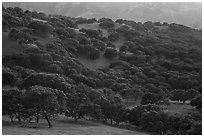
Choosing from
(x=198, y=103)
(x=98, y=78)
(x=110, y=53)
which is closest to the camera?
(x=198, y=103)

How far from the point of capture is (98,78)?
1620 inches

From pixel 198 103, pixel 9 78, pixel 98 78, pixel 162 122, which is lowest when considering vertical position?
pixel 162 122

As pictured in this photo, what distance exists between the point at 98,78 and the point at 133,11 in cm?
12702

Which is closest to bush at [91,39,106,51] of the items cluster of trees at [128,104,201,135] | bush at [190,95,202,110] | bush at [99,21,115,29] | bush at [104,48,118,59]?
bush at [104,48,118,59]

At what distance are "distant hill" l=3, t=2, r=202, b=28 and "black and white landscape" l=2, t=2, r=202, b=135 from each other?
80.7 m

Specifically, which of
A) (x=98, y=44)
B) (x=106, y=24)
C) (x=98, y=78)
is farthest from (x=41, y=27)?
(x=106, y=24)

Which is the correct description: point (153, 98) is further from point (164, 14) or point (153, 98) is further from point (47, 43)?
point (164, 14)

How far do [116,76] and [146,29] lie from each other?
30.9m

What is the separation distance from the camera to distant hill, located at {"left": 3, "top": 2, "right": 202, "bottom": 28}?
517ft

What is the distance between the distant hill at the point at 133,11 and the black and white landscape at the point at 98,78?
265 ft

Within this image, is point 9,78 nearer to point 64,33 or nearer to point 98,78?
point 98,78

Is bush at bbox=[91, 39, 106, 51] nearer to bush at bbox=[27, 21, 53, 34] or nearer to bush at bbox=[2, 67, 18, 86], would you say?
bush at bbox=[27, 21, 53, 34]

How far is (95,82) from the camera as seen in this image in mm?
39438

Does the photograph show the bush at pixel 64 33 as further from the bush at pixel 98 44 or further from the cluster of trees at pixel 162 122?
the cluster of trees at pixel 162 122
